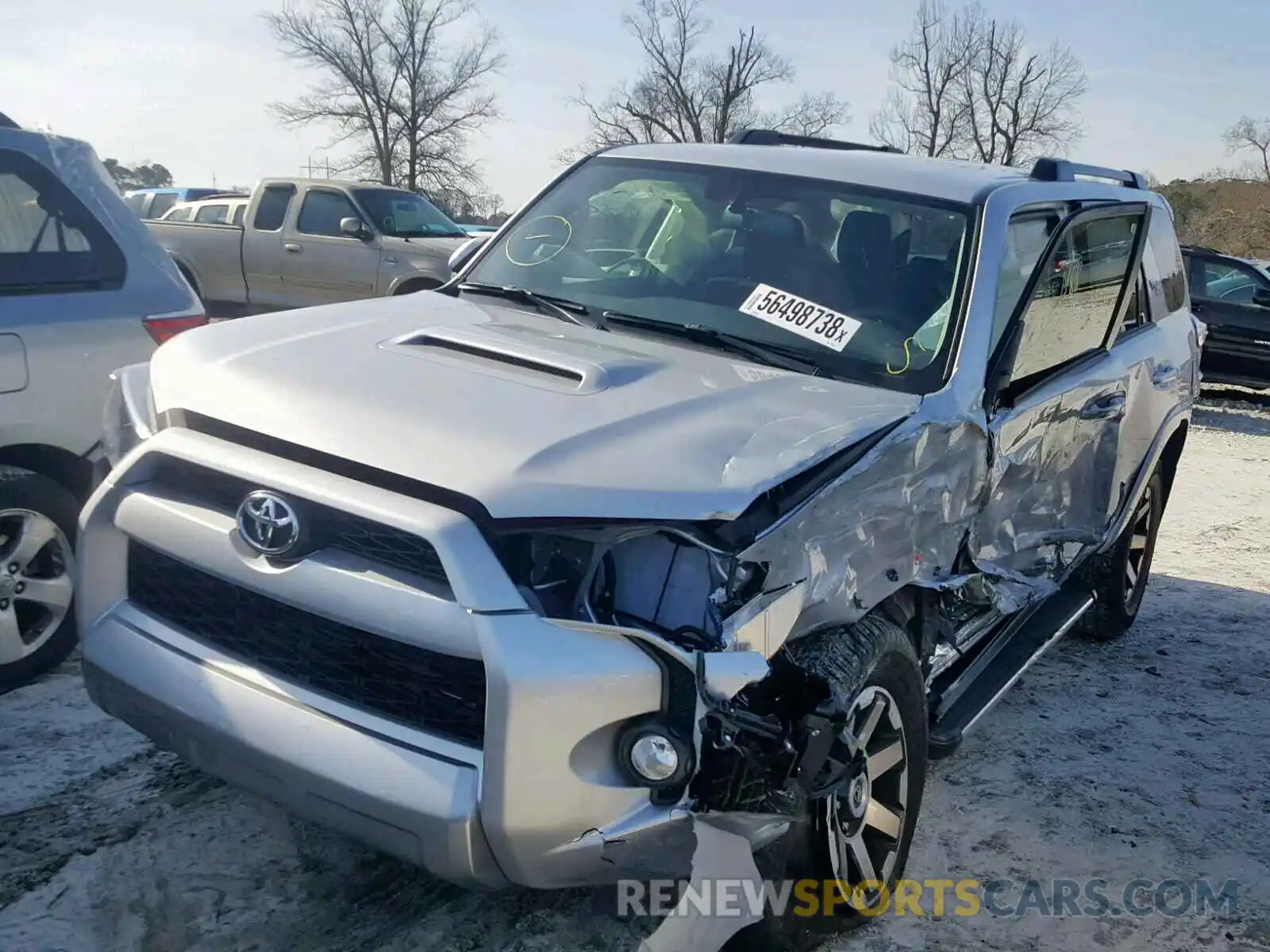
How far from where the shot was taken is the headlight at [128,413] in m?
2.94

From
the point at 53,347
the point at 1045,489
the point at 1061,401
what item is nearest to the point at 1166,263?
the point at 1061,401

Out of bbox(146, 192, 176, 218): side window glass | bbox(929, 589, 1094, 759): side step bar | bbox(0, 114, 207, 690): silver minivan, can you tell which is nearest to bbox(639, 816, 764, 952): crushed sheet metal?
bbox(929, 589, 1094, 759): side step bar

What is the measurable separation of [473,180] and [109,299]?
39382 millimetres

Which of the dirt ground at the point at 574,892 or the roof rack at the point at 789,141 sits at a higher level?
the roof rack at the point at 789,141

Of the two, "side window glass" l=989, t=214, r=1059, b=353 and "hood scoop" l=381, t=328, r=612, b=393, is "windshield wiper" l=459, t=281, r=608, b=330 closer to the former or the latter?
"hood scoop" l=381, t=328, r=612, b=393

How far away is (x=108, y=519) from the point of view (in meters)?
2.71

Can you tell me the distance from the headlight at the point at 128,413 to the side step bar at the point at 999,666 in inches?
89.0

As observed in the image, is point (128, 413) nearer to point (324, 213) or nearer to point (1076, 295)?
point (1076, 295)

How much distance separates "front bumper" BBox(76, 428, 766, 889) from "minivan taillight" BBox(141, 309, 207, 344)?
5.86 feet

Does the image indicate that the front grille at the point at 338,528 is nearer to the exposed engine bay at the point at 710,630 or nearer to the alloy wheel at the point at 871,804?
the exposed engine bay at the point at 710,630

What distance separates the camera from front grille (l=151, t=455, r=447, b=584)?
2.33 metres

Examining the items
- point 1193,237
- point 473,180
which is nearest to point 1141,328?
point 473,180

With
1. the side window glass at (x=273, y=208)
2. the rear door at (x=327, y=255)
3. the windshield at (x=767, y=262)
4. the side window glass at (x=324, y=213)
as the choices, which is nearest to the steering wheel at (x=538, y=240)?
the windshield at (x=767, y=262)

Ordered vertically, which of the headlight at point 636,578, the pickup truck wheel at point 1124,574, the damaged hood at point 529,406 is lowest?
the pickup truck wheel at point 1124,574
